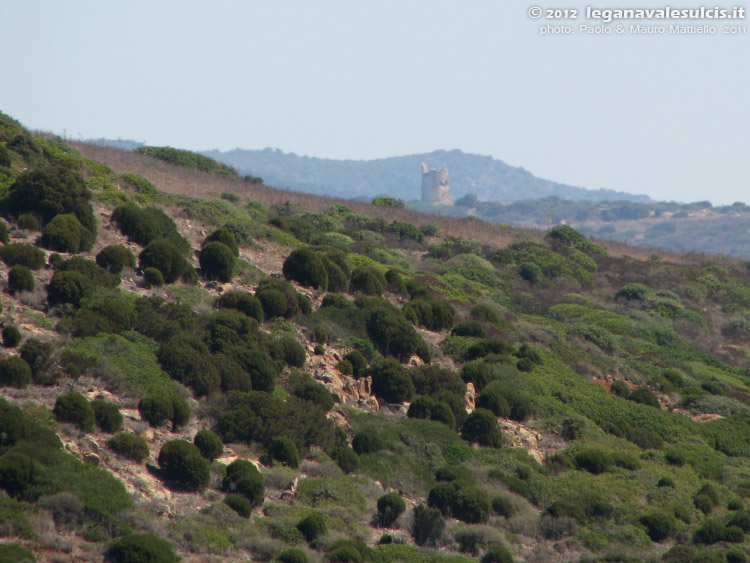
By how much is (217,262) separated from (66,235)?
4.65m

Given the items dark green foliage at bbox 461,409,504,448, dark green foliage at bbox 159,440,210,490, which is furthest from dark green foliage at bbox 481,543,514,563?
dark green foliage at bbox 461,409,504,448

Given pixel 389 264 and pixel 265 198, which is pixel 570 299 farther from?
pixel 265 198

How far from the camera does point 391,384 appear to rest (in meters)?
21.6

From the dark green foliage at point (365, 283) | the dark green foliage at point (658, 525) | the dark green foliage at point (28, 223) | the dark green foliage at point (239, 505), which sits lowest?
the dark green foliage at point (658, 525)

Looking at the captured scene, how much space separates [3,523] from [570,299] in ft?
109

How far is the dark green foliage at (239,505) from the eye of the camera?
44.9ft

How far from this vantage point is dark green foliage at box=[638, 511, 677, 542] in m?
16.9

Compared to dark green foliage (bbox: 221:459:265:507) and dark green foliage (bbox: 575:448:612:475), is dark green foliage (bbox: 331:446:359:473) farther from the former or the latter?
dark green foliage (bbox: 575:448:612:475)

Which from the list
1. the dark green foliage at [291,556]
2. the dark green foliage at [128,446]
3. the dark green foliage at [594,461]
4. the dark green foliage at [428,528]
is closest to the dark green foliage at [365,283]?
the dark green foliage at [594,461]

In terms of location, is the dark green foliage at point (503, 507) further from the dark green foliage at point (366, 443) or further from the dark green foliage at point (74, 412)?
the dark green foliage at point (74, 412)

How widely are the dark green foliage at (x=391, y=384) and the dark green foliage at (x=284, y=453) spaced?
5627 millimetres

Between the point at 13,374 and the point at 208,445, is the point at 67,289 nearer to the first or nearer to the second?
the point at 13,374

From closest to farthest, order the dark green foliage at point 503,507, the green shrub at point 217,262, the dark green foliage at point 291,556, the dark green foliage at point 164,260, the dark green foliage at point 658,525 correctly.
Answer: the dark green foliage at point 291,556
the dark green foliage at point 503,507
the dark green foliage at point 658,525
the dark green foliage at point 164,260
the green shrub at point 217,262

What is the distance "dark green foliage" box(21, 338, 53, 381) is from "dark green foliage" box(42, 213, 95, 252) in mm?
6443
